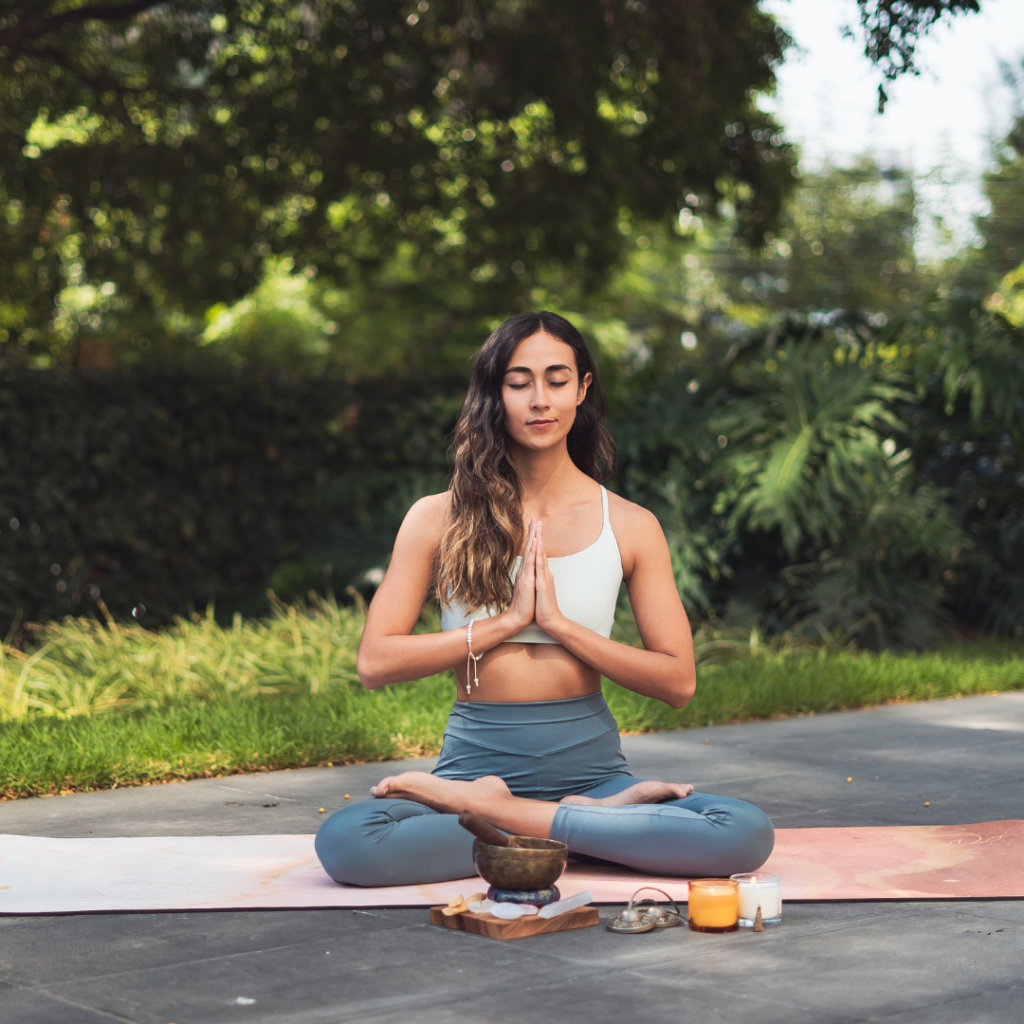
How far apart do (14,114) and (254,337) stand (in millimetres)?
6745

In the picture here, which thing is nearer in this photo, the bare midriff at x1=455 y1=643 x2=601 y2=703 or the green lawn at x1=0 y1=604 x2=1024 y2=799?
the bare midriff at x1=455 y1=643 x2=601 y2=703

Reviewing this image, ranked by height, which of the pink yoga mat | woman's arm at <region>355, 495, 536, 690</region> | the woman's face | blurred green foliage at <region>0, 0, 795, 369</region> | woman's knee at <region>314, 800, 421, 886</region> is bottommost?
the pink yoga mat

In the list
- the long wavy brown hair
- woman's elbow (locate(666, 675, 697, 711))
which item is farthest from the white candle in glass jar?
the long wavy brown hair

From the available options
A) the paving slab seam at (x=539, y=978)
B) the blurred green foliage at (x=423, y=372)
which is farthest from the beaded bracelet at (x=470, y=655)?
the blurred green foliage at (x=423, y=372)

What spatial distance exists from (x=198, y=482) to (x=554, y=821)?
7933 mm

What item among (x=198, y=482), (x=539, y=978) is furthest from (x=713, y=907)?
(x=198, y=482)

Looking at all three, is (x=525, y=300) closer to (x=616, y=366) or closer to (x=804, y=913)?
(x=616, y=366)

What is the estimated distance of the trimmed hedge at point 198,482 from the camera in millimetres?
10320

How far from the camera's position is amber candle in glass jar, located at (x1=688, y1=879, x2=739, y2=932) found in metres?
3.49

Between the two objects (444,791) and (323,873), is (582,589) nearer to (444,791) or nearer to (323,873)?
(444,791)

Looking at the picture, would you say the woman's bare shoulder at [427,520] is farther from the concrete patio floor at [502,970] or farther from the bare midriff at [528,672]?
the concrete patio floor at [502,970]

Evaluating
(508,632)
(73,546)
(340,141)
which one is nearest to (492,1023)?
(508,632)

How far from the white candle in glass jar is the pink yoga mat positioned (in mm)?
261

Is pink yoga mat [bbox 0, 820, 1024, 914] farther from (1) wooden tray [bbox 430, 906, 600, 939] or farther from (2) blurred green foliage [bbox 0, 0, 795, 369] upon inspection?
(2) blurred green foliage [bbox 0, 0, 795, 369]
